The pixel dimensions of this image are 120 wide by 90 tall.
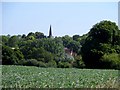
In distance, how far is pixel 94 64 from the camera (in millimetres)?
31344

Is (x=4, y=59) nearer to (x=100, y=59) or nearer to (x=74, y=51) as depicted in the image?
(x=100, y=59)

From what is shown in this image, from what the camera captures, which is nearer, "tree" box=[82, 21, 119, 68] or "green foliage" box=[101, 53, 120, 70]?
"green foliage" box=[101, 53, 120, 70]

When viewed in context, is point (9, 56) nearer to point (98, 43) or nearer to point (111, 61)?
point (98, 43)

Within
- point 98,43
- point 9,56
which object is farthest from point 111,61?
point 9,56

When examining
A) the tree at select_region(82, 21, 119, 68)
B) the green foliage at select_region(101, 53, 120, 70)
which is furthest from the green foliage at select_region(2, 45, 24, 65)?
the green foliage at select_region(101, 53, 120, 70)

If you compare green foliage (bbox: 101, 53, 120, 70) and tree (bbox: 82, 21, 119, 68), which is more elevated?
tree (bbox: 82, 21, 119, 68)

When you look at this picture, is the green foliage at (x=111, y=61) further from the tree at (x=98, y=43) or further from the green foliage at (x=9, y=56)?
the green foliage at (x=9, y=56)

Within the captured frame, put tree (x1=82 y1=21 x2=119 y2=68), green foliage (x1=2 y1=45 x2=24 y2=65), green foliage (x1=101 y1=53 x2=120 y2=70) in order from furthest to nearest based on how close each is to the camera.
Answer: tree (x1=82 y1=21 x2=119 y2=68) → green foliage (x1=2 y1=45 x2=24 y2=65) → green foliage (x1=101 y1=53 x2=120 y2=70)

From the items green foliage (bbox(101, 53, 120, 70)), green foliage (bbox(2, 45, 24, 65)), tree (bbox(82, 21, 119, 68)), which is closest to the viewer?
green foliage (bbox(101, 53, 120, 70))

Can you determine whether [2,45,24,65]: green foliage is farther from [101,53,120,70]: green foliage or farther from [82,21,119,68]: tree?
[101,53,120,70]: green foliage

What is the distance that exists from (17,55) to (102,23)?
31.1ft

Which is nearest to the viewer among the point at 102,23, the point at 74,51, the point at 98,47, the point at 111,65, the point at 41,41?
the point at 111,65

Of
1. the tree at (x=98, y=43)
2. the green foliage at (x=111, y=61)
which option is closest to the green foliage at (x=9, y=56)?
the tree at (x=98, y=43)

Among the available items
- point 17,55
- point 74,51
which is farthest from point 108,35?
point 74,51
